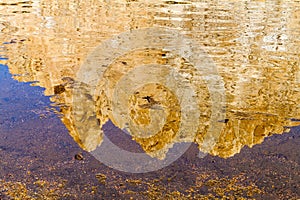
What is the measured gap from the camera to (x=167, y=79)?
792 centimetres

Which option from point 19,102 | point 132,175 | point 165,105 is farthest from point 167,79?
point 132,175

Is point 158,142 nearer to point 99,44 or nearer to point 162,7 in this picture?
point 99,44

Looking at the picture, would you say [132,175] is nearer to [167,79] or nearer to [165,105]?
[165,105]

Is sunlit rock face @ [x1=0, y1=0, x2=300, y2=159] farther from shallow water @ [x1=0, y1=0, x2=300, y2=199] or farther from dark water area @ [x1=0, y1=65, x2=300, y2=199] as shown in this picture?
dark water area @ [x1=0, y1=65, x2=300, y2=199]

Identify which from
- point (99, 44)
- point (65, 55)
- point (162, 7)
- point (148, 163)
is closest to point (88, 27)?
point (99, 44)

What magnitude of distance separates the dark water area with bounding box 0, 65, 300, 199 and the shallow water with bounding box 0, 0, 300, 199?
0.02m

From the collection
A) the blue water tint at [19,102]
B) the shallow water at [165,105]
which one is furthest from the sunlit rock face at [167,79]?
the blue water tint at [19,102]

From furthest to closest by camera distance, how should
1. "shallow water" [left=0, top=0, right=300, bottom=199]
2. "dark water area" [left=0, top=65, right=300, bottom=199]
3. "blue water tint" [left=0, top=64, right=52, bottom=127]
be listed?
"blue water tint" [left=0, top=64, right=52, bottom=127], "shallow water" [left=0, top=0, right=300, bottom=199], "dark water area" [left=0, top=65, right=300, bottom=199]

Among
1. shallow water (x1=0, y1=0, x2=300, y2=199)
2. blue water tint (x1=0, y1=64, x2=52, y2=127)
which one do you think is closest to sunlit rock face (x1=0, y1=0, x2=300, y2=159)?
shallow water (x1=0, y1=0, x2=300, y2=199)

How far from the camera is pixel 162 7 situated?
70.0 feet

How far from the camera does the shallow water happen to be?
472 cm

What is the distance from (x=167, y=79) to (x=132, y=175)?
3516 mm

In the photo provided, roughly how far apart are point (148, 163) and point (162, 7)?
57.2ft

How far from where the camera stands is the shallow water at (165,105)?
472 cm
